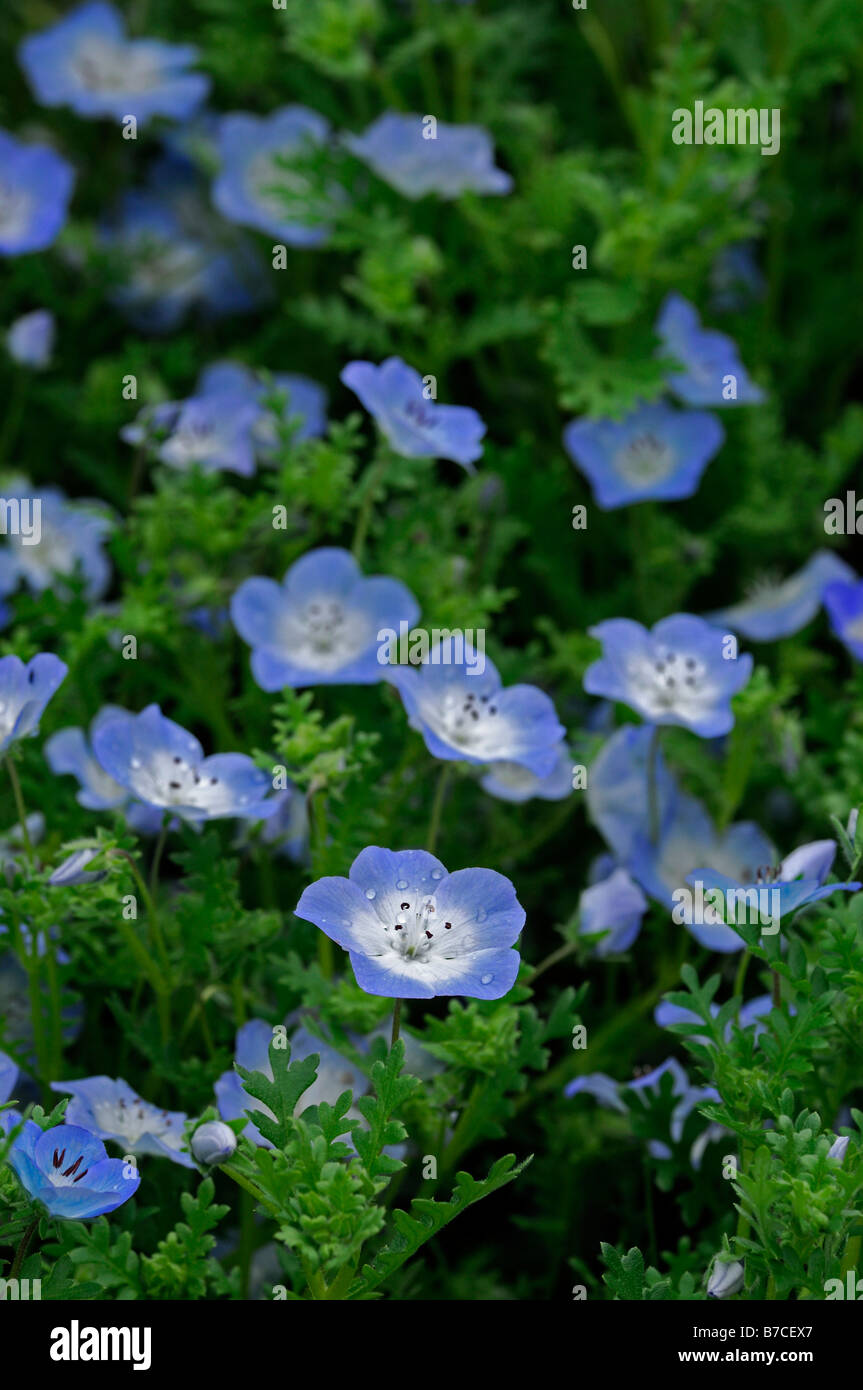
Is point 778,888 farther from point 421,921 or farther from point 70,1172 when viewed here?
point 70,1172

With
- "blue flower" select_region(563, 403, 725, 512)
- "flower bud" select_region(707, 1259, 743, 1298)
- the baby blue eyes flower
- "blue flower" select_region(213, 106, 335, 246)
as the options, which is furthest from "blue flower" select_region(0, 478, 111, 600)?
"flower bud" select_region(707, 1259, 743, 1298)

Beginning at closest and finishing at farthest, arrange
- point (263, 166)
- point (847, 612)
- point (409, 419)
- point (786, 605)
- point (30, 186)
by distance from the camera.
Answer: point (409, 419) < point (847, 612) < point (786, 605) < point (30, 186) < point (263, 166)

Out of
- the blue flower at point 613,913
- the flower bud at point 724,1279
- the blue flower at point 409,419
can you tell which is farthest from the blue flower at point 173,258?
the flower bud at point 724,1279

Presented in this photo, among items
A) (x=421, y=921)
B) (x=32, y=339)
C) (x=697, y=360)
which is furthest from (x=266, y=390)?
(x=421, y=921)

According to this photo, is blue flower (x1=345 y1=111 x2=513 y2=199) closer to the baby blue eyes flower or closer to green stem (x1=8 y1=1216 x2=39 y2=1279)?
the baby blue eyes flower
